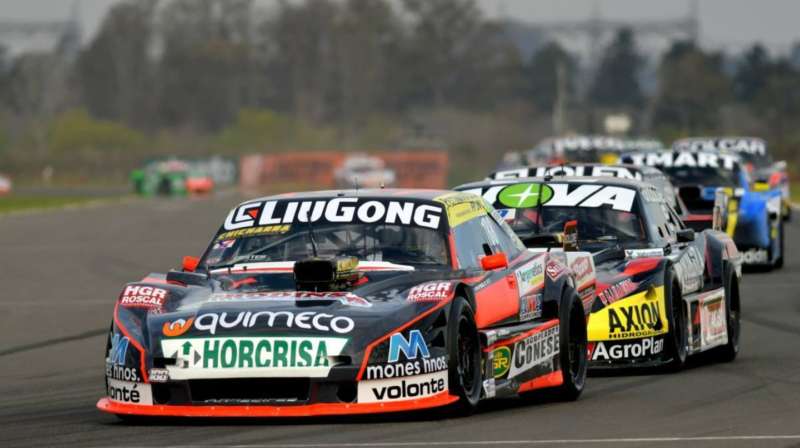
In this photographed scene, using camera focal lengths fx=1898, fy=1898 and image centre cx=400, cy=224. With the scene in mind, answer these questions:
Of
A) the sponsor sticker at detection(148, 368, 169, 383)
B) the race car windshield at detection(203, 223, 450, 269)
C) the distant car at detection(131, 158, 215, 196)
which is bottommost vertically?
the distant car at detection(131, 158, 215, 196)

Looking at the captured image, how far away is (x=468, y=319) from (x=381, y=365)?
2.07 feet

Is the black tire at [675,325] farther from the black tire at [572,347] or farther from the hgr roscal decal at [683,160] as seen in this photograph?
the hgr roscal decal at [683,160]

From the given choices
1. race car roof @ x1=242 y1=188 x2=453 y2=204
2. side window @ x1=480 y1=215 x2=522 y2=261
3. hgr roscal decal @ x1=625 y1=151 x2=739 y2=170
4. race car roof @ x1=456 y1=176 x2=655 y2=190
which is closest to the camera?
race car roof @ x1=242 y1=188 x2=453 y2=204

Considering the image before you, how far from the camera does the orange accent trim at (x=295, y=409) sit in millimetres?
8609

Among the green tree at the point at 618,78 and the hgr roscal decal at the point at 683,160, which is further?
the green tree at the point at 618,78

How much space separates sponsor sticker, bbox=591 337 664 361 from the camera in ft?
38.3

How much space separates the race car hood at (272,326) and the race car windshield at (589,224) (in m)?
4.10

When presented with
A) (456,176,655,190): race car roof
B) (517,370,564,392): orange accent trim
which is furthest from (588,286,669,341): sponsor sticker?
(456,176,655,190): race car roof

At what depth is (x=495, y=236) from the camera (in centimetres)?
1046

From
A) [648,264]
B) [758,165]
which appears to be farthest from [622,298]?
[758,165]

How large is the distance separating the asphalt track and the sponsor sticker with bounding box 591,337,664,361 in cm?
13

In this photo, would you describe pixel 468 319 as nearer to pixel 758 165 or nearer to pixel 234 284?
pixel 234 284

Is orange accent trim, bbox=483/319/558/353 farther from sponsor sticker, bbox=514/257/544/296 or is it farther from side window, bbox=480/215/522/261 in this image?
side window, bbox=480/215/522/261

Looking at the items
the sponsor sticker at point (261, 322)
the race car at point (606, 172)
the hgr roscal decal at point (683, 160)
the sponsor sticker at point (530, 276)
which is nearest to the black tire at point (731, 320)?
the sponsor sticker at point (530, 276)
